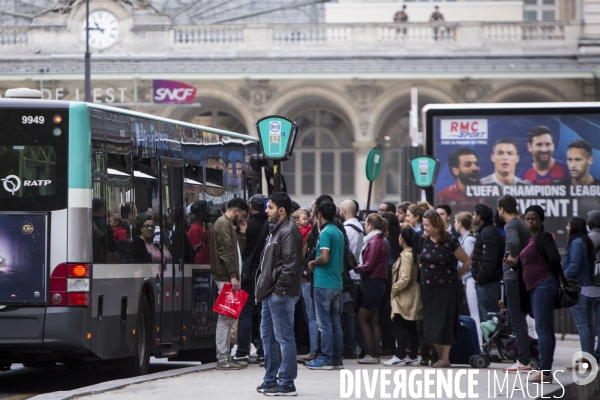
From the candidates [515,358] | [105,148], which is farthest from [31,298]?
[515,358]

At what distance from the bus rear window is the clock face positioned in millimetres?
33646

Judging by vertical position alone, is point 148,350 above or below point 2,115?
below

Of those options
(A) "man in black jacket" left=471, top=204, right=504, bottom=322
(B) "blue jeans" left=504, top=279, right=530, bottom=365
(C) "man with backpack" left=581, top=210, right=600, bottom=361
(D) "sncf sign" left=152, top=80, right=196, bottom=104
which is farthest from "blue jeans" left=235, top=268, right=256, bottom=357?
(D) "sncf sign" left=152, top=80, right=196, bottom=104

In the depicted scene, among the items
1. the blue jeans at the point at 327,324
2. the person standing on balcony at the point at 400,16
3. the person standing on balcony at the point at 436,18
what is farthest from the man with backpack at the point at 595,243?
the person standing on balcony at the point at 400,16

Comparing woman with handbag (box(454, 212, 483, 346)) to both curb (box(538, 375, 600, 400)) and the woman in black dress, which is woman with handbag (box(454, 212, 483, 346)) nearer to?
the woman in black dress

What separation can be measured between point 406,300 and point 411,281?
20 cm

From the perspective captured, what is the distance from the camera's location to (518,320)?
12.4m

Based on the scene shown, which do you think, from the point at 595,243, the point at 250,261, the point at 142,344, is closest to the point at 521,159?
the point at 595,243

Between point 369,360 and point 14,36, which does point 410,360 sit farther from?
point 14,36

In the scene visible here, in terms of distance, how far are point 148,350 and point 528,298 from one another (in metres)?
3.57

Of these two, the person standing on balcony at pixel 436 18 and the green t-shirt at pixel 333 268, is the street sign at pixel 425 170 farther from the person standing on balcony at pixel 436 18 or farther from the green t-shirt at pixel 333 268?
the person standing on balcony at pixel 436 18

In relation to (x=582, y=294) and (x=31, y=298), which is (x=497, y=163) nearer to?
(x=582, y=294)

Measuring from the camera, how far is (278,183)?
1334 cm

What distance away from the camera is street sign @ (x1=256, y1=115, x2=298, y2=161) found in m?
13.5
